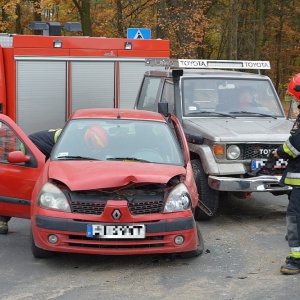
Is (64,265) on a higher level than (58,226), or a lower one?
lower

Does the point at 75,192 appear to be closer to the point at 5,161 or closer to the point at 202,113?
the point at 5,161

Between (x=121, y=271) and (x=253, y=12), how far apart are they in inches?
1305

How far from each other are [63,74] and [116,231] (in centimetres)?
813

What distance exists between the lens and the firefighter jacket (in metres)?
6.59

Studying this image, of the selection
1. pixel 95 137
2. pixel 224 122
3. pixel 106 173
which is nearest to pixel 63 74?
pixel 224 122

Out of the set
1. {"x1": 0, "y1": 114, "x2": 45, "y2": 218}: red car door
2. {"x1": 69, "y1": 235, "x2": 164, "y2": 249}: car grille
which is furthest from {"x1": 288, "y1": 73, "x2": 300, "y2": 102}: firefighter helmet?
{"x1": 0, "y1": 114, "x2": 45, "y2": 218}: red car door

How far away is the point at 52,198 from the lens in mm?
6781

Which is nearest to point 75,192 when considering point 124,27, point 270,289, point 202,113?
point 270,289

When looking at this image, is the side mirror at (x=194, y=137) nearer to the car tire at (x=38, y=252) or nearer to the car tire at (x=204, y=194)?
the car tire at (x=204, y=194)

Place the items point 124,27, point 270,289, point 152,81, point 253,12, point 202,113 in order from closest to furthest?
point 270,289
point 202,113
point 152,81
point 124,27
point 253,12

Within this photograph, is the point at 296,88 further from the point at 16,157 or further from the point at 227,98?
the point at 227,98

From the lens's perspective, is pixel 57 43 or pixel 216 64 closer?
pixel 216 64

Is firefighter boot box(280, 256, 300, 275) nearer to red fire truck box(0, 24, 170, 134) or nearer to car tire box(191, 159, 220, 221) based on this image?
car tire box(191, 159, 220, 221)

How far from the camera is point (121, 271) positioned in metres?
6.81
